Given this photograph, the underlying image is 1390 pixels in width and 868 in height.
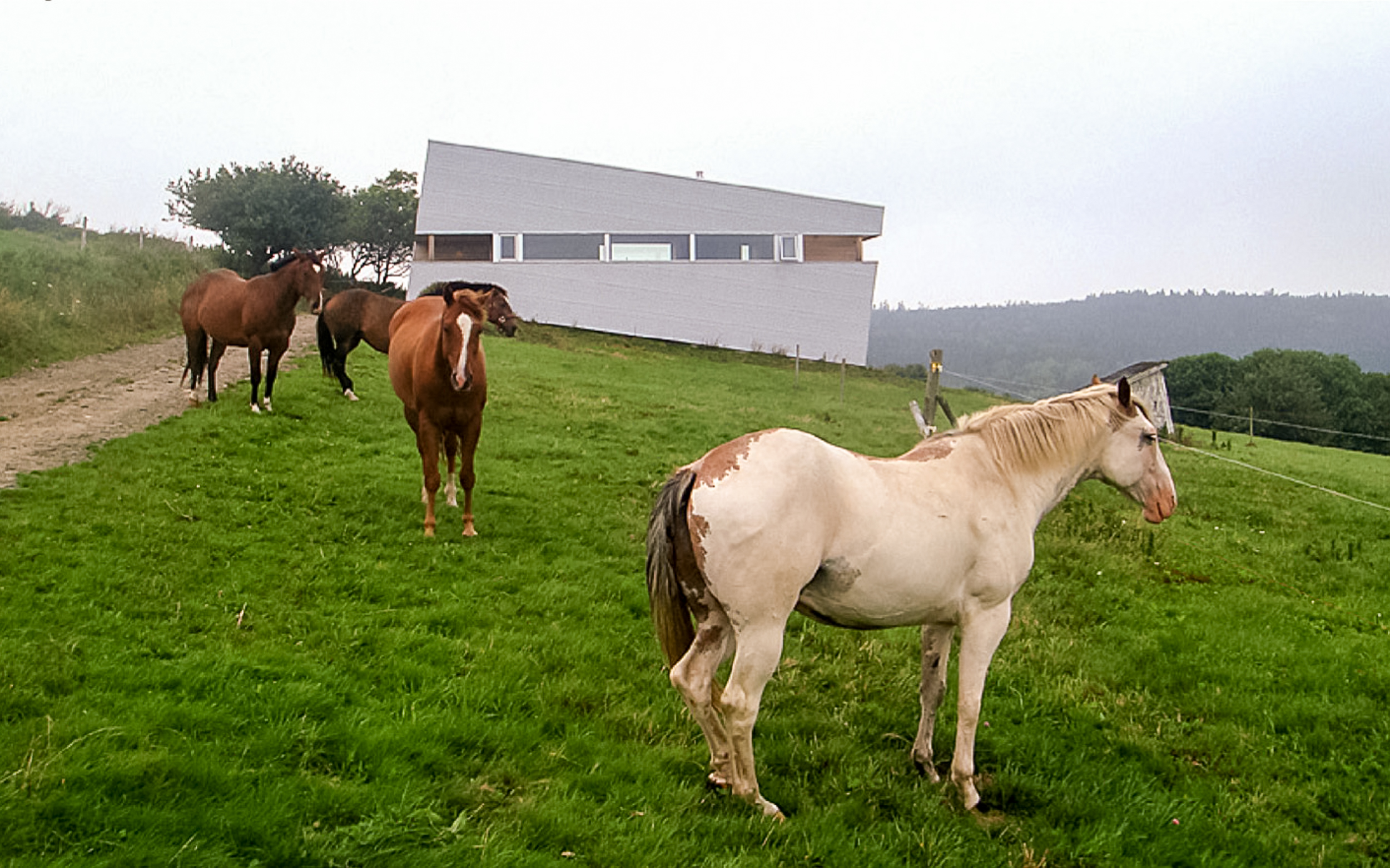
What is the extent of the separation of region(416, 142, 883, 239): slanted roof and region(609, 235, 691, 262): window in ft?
1.04

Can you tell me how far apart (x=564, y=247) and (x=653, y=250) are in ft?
11.7

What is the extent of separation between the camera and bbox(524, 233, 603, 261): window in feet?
105

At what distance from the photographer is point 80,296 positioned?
17.4 meters

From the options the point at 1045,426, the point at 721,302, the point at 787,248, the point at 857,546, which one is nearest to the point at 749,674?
the point at 857,546

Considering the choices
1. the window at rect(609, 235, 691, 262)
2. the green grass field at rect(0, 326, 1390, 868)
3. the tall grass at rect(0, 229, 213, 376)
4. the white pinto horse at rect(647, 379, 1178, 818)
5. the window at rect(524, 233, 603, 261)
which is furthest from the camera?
the window at rect(609, 235, 691, 262)

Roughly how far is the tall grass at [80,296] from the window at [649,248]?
46.6 ft

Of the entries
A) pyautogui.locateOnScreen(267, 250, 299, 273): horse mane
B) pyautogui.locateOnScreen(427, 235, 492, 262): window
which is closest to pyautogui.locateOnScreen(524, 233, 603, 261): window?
pyautogui.locateOnScreen(427, 235, 492, 262): window

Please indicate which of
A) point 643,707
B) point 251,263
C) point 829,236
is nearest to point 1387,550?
point 643,707

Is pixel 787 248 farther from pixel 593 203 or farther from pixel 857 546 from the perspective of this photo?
pixel 857 546

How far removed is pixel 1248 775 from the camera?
443 centimetres

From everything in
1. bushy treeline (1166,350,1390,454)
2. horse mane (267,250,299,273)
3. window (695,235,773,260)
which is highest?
window (695,235,773,260)

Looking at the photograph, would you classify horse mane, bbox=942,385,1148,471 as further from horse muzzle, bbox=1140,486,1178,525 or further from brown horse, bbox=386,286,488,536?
brown horse, bbox=386,286,488,536

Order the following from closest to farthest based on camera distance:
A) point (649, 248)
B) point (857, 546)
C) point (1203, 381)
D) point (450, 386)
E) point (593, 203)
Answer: point (857, 546)
point (450, 386)
point (593, 203)
point (649, 248)
point (1203, 381)

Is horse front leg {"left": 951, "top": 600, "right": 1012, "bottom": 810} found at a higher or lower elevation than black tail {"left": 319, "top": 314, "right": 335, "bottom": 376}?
lower
